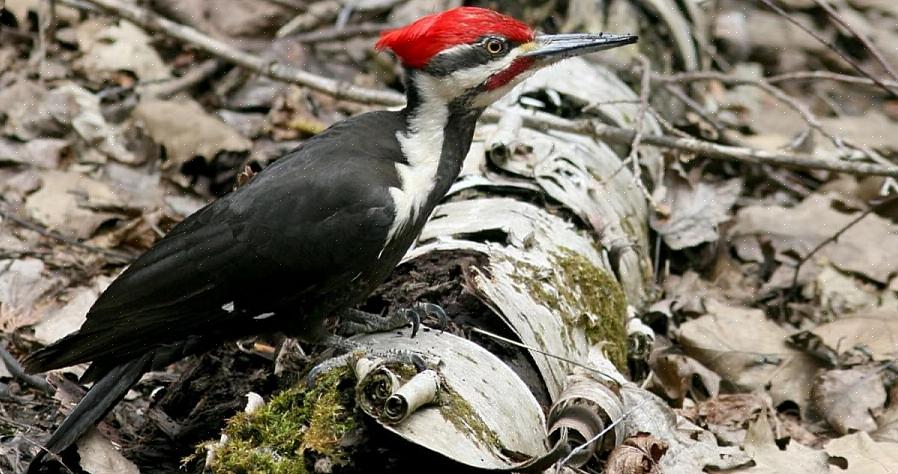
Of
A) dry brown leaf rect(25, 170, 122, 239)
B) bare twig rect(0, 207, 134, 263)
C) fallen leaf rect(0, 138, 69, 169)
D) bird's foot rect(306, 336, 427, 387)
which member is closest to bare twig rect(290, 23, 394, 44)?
fallen leaf rect(0, 138, 69, 169)

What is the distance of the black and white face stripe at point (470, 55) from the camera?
3295 mm

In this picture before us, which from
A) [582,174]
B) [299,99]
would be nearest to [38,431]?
[582,174]

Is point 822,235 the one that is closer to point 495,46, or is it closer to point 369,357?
point 495,46

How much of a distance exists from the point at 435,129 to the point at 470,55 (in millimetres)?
255

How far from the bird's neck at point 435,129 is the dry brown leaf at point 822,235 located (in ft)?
6.29

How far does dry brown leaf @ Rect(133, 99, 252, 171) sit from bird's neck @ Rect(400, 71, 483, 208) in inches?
71.6

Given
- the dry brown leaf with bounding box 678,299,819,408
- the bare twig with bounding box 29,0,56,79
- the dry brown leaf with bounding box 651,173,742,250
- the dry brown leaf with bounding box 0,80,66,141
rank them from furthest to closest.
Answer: the bare twig with bounding box 29,0,56,79 < the dry brown leaf with bounding box 0,80,66,141 < the dry brown leaf with bounding box 651,173,742,250 < the dry brown leaf with bounding box 678,299,819,408

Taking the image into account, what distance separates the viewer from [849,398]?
3.67m

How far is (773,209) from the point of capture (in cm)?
507

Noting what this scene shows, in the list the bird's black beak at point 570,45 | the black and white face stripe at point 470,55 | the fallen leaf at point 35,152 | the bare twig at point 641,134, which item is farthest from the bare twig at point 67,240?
the bare twig at point 641,134

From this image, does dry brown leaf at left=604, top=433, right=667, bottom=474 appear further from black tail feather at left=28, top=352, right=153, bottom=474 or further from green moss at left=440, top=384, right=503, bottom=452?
black tail feather at left=28, top=352, right=153, bottom=474

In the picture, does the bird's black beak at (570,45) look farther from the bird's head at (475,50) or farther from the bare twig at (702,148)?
the bare twig at (702,148)

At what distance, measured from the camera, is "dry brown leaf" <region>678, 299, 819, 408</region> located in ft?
12.6

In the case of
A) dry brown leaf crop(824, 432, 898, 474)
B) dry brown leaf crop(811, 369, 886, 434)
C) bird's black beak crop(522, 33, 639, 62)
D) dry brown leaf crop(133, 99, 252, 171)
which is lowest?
dry brown leaf crop(811, 369, 886, 434)
